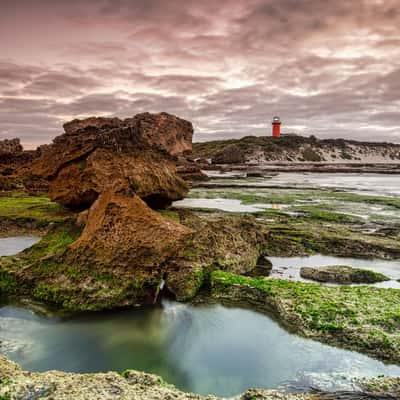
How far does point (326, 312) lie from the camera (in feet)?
19.5

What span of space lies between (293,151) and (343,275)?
98607mm

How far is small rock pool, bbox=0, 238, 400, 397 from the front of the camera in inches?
190

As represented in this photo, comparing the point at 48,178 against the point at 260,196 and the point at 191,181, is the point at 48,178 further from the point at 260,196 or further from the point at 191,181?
the point at 191,181

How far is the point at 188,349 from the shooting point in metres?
5.73

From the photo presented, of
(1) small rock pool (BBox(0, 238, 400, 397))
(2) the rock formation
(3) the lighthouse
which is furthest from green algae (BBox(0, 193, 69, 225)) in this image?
(3) the lighthouse

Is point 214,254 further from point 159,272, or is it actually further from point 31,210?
point 31,210

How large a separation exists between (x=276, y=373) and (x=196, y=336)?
1518mm

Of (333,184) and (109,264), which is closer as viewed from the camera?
(109,264)

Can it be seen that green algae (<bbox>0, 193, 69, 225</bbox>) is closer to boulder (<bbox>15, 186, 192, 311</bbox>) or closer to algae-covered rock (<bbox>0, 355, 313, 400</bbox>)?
boulder (<bbox>15, 186, 192, 311</bbox>)

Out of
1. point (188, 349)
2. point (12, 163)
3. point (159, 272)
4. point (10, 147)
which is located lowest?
point (188, 349)

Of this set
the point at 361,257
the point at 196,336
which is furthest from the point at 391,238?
the point at 196,336

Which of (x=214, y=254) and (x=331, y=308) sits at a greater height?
(x=214, y=254)

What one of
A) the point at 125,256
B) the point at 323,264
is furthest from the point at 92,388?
the point at 323,264

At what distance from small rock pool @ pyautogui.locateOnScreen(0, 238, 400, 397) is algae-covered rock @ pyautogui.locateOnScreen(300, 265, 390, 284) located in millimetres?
2465
